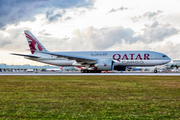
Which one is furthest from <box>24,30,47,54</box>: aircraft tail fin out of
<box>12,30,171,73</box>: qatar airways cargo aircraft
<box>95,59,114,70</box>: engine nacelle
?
<box>95,59,114,70</box>: engine nacelle

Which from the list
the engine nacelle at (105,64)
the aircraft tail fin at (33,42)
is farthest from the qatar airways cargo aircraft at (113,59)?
the aircraft tail fin at (33,42)

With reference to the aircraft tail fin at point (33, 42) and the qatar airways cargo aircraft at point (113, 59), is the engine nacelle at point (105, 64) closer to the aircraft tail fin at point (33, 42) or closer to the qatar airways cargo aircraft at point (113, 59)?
the qatar airways cargo aircraft at point (113, 59)

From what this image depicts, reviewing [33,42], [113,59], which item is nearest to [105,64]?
[113,59]

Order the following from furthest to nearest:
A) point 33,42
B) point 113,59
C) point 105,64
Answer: point 33,42 → point 113,59 → point 105,64

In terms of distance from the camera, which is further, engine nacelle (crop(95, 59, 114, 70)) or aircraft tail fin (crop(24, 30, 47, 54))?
aircraft tail fin (crop(24, 30, 47, 54))

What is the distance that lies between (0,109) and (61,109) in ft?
6.96

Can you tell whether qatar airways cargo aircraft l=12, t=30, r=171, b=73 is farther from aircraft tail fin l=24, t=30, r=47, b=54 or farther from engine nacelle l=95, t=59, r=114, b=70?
aircraft tail fin l=24, t=30, r=47, b=54

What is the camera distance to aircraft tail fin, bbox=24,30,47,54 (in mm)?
48156

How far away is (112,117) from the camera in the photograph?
653 centimetres

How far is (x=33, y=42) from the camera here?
158 ft

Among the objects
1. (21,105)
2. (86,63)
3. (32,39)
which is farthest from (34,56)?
(21,105)

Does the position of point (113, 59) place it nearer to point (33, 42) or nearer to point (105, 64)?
point (105, 64)

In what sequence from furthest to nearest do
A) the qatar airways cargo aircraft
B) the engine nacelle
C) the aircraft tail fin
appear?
1. the aircraft tail fin
2. the qatar airways cargo aircraft
3. the engine nacelle

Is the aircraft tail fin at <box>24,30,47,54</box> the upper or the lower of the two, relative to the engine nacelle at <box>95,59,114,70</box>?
upper
